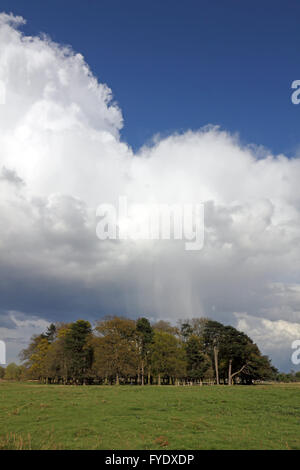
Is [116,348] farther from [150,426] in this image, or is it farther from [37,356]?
[150,426]

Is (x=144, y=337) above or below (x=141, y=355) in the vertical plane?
above

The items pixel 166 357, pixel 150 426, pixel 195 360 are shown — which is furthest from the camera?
pixel 195 360

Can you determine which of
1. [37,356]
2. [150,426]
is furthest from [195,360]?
[150,426]

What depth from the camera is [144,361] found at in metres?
91.0

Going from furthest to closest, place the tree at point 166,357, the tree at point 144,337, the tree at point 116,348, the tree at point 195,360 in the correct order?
the tree at point 195,360, the tree at point 144,337, the tree at point 166,357, the tree at point 116,348

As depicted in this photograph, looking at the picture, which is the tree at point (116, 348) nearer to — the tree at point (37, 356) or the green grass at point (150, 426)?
the tree at point (37, 356)

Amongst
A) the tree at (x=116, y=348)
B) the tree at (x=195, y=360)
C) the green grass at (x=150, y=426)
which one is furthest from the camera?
the tree at (x=195, y=360)

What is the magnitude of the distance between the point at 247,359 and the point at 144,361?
28.9m

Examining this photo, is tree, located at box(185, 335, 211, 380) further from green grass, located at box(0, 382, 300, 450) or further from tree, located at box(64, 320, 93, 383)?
green grass, located at box(0, 382, 300, 450)

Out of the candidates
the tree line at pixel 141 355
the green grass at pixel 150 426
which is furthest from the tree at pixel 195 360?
the green grass at pixel 150 426

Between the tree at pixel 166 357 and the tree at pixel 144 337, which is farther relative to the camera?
the tree at pixel 144 337

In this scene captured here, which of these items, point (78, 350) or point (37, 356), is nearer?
point (78, 350)

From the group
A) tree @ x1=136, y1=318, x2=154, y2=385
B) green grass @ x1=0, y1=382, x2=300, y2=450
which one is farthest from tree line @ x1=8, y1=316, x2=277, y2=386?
green grass @ x1=0, y1=382, x2=300, y2=450
